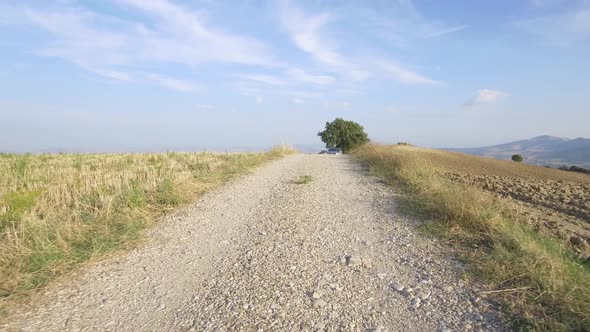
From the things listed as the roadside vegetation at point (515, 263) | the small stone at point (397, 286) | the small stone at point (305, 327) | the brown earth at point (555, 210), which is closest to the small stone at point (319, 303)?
the small stone at point (305, 327)

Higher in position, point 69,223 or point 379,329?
A: point 69,223

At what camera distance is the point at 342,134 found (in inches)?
1767

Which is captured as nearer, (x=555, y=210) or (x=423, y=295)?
(x=423, y=295)

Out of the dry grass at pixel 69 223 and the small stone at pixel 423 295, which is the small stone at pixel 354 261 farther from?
the dry grass at pixel 69 223

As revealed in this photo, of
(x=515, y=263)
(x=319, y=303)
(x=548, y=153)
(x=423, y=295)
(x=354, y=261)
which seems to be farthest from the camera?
(x=548, y=153)

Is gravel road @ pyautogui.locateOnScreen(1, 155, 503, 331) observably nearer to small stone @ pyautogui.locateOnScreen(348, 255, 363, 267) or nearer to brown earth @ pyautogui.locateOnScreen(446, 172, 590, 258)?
small stone @ pyautogui.locateOnScreen(348, 255, 363, 267)

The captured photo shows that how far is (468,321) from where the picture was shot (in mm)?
2779

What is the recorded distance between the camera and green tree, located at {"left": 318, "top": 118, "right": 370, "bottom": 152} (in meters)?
44.3

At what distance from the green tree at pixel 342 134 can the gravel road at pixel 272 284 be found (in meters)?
39.0

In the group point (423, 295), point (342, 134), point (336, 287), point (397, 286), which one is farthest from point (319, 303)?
point (342, 134)

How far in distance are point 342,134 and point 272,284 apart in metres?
42.2

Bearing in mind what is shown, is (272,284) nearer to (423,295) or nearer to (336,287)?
(336,287)

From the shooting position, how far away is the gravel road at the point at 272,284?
283cm

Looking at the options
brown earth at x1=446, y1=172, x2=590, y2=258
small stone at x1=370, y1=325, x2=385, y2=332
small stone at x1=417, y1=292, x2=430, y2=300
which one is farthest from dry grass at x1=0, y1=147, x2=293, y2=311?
brown earth at x1=446, y1=172, x2=590, y2=258
